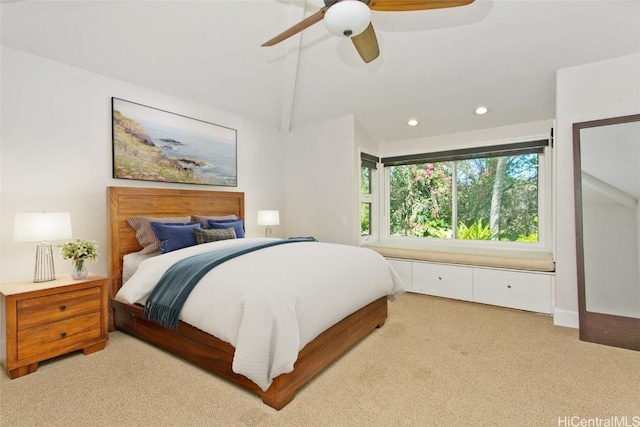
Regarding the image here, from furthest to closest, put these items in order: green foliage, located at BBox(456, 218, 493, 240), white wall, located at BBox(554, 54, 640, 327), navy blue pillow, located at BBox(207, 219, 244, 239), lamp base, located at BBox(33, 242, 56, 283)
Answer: green foliage, located at BBox(456, 218, 493, 240) → navy blue pillow, located at BBox(207, 219, 244, 239) → white wall, located at BBox(554, 54, 640, 327) → lamp base, located at BBox(33, 242, 56, 283)

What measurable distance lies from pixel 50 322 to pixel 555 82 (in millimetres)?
4811

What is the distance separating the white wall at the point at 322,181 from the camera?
438 centimetres

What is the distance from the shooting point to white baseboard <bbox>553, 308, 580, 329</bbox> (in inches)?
116

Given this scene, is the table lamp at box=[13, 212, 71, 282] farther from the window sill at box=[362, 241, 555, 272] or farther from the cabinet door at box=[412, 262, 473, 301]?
the cabinet door at box=[412, 262, 473, 301]

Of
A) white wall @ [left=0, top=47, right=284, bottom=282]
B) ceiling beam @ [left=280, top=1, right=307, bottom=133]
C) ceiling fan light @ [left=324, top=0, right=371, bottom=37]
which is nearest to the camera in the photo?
ceiling fan light @ [left=324, top=0, right=371, bottom=37]

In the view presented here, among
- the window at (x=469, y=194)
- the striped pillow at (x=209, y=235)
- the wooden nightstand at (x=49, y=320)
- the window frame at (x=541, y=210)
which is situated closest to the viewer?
the wooden nightstand at (x=49, y=320)

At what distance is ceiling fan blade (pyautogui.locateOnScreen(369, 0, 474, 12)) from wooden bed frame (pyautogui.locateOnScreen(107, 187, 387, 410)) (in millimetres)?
2064

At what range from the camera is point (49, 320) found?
224 centimetres

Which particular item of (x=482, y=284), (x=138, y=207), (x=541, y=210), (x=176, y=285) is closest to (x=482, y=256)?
(x=482, y=284)

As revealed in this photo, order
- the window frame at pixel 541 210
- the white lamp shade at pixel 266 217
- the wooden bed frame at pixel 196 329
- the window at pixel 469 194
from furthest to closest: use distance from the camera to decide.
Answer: the white lamp shade at pixel 266 217, the window at pixel 469 194, the window frame at pixel 541 210, the wooden bed frame at pixel 196 329

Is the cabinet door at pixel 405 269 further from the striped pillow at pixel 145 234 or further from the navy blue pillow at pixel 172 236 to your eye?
the striped pillow at pixel 145 234

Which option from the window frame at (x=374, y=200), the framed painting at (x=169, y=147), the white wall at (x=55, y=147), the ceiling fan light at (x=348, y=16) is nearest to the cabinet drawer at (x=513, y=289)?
the window frame at (x=374, y=200)

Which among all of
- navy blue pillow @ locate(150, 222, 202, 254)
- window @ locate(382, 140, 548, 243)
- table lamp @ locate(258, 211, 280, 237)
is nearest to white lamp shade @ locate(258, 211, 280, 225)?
table lamp @ locate(258, 211, 280, 237)

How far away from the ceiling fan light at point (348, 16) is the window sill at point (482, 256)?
9.70ft
